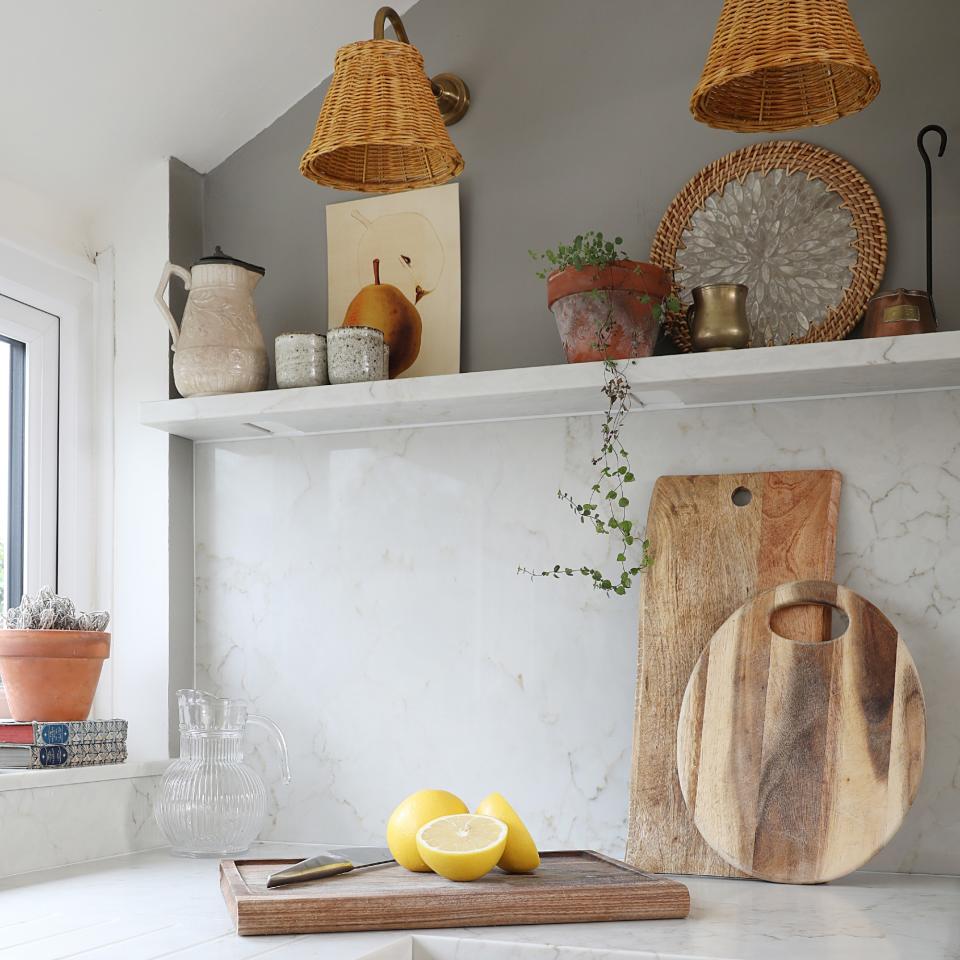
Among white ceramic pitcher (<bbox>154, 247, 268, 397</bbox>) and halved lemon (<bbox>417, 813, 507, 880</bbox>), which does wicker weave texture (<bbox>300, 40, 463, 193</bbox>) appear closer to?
white ceramic pitcher (<bbox>154, 247, 268, 397</bbox>)

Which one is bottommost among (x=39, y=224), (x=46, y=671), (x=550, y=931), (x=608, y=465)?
(x=550, y=931)

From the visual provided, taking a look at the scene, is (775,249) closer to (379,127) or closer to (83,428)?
(379,127)

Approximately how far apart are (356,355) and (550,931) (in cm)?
84

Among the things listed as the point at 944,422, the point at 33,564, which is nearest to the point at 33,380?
the point at 33,564

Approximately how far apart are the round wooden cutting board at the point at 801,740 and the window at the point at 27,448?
1039mm

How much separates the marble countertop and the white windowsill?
5.3 inches

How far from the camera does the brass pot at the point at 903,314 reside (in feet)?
4.74

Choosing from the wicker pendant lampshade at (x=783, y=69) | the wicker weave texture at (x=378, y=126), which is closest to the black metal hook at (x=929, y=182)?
the wicker pendant lampshade at (x=783, y=69)

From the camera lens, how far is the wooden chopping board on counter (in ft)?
4.94

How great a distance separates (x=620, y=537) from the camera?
166cm

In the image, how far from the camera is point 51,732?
1.58 m

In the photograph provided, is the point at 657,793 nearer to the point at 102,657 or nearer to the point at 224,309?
the point at 102,657

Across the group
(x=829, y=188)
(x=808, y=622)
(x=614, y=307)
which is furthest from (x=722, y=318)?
(x=808, y=622)

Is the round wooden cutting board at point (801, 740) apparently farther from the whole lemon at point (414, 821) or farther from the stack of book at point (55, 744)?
the stack of book at point (55, 744)
